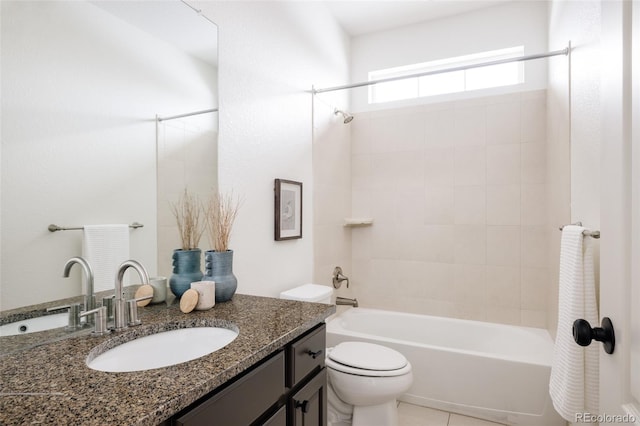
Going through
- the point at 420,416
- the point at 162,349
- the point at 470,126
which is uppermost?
the point at 470,126

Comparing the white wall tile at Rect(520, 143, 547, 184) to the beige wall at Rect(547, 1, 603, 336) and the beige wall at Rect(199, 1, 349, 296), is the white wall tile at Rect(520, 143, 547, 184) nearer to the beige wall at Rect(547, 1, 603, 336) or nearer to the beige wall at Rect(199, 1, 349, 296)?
the beige wall at Rect(547, 1, 603, 336)

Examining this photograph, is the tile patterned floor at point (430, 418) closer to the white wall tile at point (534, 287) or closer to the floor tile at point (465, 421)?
the floor tile at point (465, 421)

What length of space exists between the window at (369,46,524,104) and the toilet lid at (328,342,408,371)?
2236 millimetres

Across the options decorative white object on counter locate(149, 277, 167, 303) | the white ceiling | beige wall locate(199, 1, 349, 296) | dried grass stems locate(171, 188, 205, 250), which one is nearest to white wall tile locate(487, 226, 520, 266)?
beige wall locate(199, 1, 349, 296)

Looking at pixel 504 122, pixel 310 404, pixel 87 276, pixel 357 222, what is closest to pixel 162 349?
pixel 87 276

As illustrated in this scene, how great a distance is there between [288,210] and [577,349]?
5.24ft

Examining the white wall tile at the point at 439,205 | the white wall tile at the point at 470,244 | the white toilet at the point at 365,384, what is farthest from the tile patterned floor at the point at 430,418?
the white wall tile at the point at 439,205

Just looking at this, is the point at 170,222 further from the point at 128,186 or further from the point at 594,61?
the point at 594,61

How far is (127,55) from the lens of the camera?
1220mm

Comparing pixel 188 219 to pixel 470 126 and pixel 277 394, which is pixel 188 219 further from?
pixel 470 126

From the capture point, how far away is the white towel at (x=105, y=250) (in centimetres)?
109

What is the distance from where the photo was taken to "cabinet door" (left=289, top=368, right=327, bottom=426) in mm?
1144

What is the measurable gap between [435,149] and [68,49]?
2.66m

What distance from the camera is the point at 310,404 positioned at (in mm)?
1237
